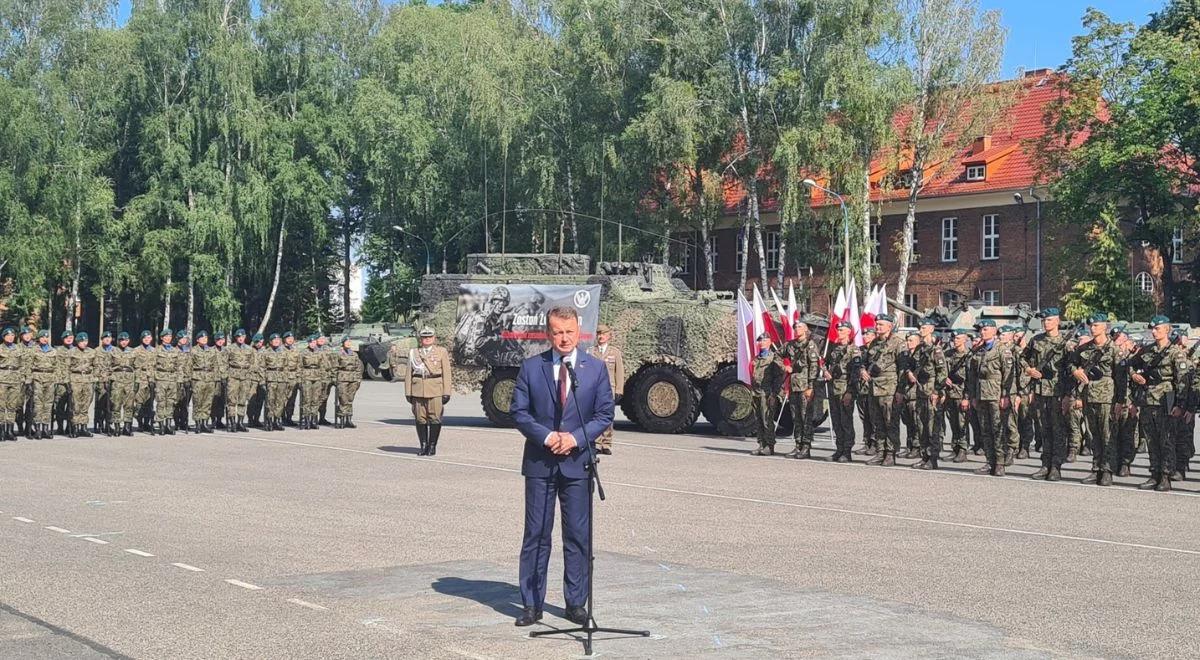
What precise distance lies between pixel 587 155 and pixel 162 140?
16.8 meters

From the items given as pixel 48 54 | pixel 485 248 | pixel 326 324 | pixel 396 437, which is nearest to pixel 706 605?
pixel 396 437

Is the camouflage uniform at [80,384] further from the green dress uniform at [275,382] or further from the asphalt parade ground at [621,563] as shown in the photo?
the asphalt parade ground at [621,563]

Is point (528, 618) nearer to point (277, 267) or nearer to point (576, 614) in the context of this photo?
point (576, 614)

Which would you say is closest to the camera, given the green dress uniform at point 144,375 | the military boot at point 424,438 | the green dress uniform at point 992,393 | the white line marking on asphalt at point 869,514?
the white line marking on asphalt at point 869,514

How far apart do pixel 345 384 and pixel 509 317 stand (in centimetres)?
287

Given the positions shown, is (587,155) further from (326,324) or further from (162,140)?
(326,324)

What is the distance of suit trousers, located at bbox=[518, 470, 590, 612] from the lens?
26.0ft

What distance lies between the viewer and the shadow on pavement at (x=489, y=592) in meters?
8.34

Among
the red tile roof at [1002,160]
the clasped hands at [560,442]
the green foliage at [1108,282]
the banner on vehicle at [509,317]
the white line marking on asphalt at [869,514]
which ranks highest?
the red tile roof at [1002,160]

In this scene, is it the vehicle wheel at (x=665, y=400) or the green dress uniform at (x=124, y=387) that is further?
the vehicle wheel at (x=665, y=400)

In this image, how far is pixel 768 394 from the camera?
1938 cm

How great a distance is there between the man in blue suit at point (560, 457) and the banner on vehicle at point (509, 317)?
15.5 meters

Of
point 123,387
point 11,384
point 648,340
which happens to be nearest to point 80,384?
point 123,387

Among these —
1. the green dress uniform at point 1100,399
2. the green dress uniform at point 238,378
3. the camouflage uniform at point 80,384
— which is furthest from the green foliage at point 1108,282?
the camouflage uniform at point 80,384
